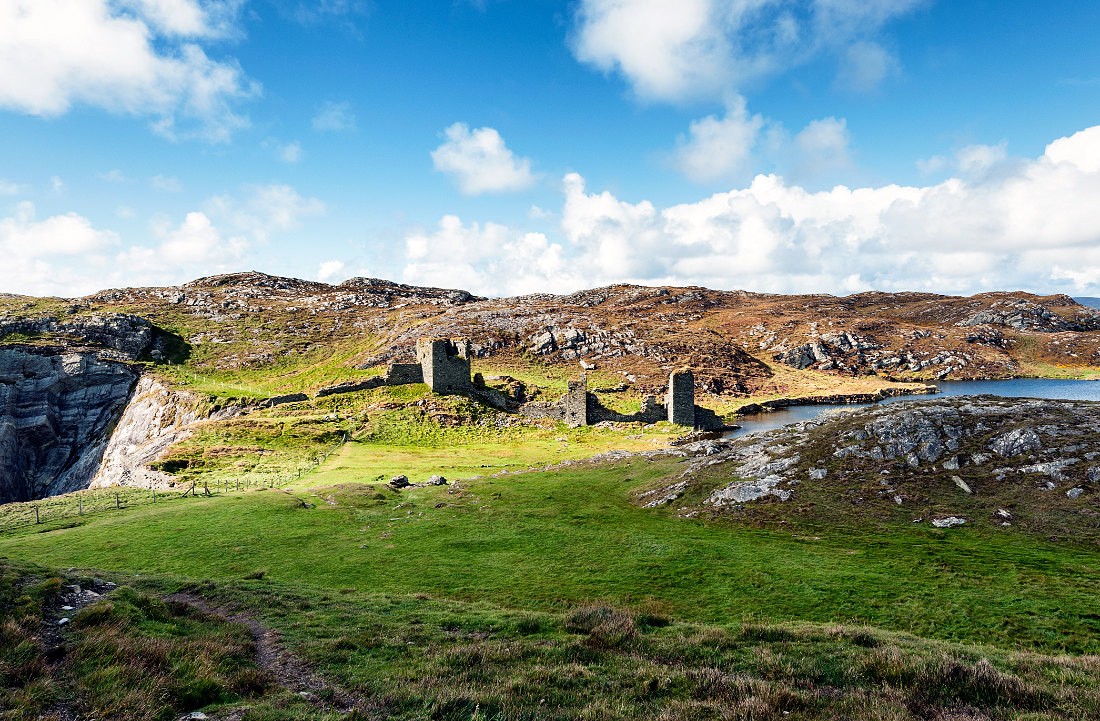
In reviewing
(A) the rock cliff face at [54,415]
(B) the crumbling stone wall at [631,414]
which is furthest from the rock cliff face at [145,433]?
(B) the crumbling stone wall at [631,414]

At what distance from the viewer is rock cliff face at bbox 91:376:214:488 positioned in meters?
48.8

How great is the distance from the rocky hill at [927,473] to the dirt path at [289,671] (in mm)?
18788

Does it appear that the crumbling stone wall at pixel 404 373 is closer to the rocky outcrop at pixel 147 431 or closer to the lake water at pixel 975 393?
the rocky outcrop at pixel 147 431

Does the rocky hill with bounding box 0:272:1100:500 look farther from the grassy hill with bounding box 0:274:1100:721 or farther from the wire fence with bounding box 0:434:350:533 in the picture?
the grassy hill with bounding box 0:274:1100:721

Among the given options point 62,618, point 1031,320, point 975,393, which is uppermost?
point 1031,320

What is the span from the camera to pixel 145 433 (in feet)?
223

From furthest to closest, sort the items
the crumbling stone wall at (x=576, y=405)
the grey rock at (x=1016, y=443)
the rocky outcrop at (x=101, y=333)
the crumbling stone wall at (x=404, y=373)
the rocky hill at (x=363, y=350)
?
the rocky outcrop at (x=101, y=333) < the crumbling stone wall at (x=404, y=373) < the rocky hill at (x=363, y=350) < the crumbling stone wall at (x=576, y=405) < the grey rock at (x=1016, y=443)

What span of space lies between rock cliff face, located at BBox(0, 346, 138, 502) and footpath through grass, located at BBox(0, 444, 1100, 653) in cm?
6078

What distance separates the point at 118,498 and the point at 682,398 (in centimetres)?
6365

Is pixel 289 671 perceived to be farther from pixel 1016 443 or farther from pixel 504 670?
pixel 1016 443

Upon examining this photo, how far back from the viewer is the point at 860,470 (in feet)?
81.1

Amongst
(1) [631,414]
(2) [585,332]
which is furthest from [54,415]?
(2) [585,332]

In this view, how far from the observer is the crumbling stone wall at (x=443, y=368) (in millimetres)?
74312

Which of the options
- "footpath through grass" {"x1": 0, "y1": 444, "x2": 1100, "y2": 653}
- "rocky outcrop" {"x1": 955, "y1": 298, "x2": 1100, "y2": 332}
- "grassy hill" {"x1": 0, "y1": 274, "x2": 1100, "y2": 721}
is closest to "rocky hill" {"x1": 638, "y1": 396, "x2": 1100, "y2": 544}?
"grassy hill" {"x1": 0, "y1": 274, "x2": 1100, "y2": 721}
